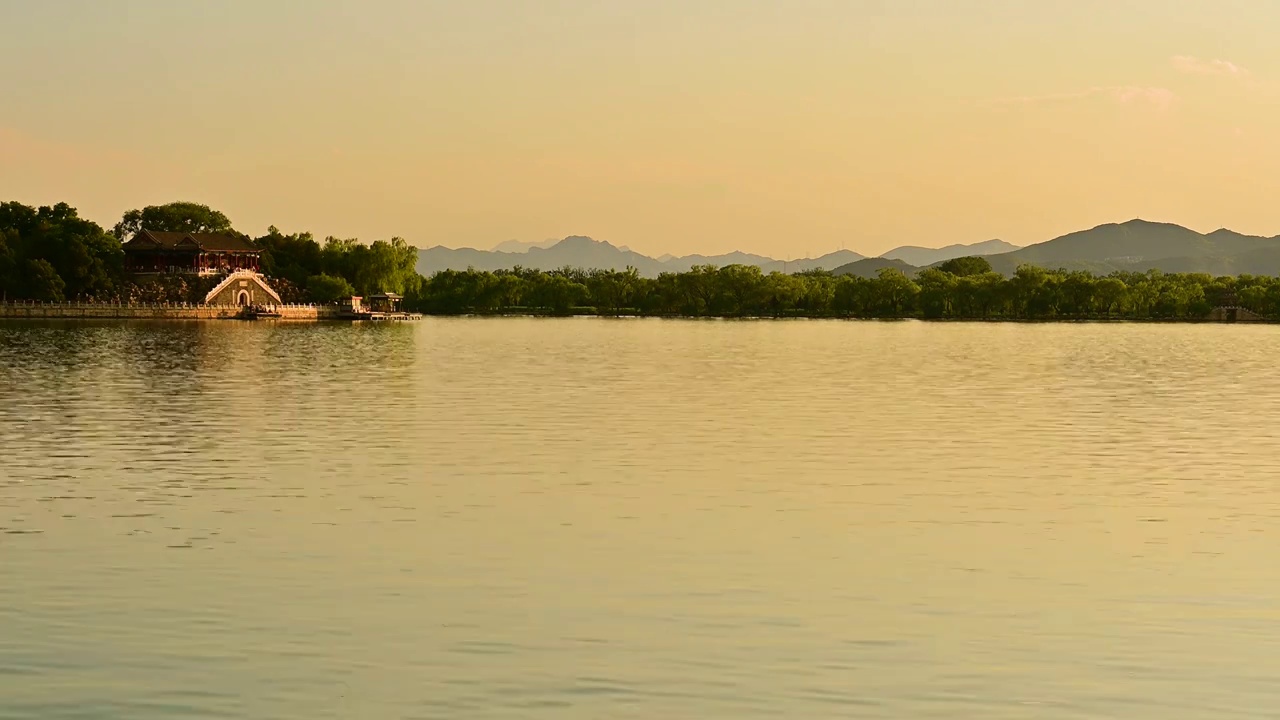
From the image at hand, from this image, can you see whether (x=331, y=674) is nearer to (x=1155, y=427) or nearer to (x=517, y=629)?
(x=517, y=629)

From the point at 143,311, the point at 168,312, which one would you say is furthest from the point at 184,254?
the point at 143,311

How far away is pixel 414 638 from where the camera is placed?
12.4m

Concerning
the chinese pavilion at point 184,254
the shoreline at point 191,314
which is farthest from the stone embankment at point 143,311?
the chinese pavilion at point 184,254

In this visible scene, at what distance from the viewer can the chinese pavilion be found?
147m

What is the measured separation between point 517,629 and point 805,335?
317ft

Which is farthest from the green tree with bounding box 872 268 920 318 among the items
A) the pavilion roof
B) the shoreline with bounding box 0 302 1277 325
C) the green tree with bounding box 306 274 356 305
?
the pavilion roof

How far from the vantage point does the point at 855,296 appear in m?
182

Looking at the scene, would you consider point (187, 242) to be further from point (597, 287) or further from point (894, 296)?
point (894, 296)

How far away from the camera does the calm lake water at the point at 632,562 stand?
436 inches

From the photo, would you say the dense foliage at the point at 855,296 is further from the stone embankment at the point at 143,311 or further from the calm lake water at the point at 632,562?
the calm lake water at the point at 632,562

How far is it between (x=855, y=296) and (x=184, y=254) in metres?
76.8

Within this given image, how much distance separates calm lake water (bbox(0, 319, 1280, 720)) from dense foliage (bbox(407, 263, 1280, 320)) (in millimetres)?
141385

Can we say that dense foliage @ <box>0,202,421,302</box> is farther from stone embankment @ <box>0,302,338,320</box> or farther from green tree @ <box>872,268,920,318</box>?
green tree @ <box>872,268,920,318</box>

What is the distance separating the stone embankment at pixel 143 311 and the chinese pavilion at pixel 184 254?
7667 mm
